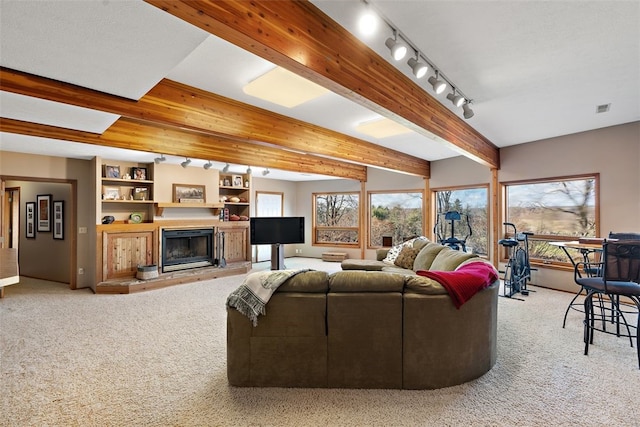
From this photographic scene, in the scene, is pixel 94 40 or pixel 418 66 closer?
pixel 94 40

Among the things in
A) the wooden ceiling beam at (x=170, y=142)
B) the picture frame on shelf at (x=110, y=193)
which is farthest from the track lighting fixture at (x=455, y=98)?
the picture frame on shelf at (x=110, y=193)

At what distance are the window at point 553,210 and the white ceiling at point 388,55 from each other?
179 cm

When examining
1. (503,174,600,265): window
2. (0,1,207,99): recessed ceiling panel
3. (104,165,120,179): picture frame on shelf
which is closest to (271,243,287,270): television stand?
(104,165,120,179): picture frame on shelf

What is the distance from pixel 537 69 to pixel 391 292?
2.47m

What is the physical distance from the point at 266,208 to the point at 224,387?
692 centimetres

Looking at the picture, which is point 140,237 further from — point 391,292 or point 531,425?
point 531,425

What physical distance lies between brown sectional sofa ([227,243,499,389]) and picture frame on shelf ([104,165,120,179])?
15.5ft

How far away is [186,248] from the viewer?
21.6ft

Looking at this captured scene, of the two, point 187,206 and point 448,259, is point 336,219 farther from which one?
point 448,259

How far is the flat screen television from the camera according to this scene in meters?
6.81

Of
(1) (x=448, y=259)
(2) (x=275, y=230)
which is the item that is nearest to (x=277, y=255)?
(2) (x=275, y=230)

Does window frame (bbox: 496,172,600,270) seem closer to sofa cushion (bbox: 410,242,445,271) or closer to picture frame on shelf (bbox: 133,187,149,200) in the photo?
sofa cushion (bbox: 410,242,445,271)

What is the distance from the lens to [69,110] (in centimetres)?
296

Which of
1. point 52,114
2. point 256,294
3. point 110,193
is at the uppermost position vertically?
point 52,114
